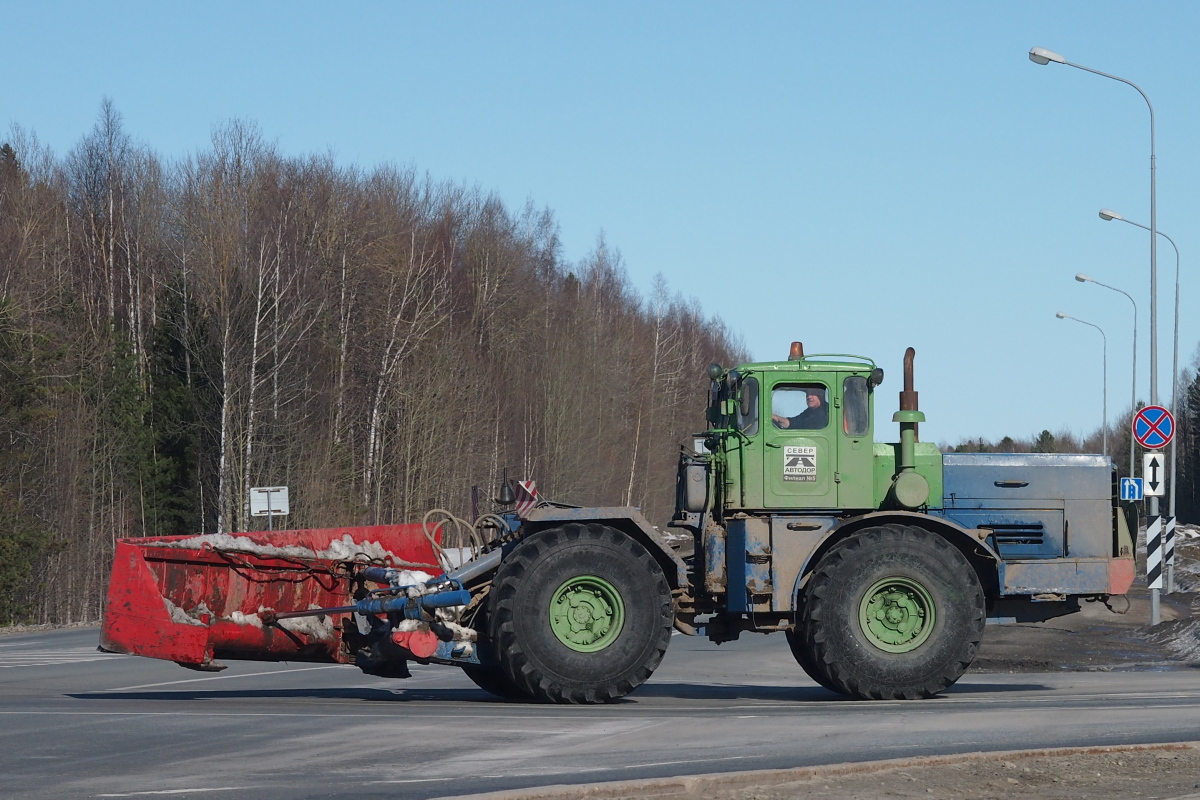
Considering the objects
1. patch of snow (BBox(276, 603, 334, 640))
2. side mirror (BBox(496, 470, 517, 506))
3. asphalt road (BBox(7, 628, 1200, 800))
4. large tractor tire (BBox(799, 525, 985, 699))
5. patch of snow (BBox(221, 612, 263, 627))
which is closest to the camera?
asphalt road (BBox(7, 628, 1200, 800))

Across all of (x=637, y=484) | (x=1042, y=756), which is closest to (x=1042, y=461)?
(x=1042, y=756)

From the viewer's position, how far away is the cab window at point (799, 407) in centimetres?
1268

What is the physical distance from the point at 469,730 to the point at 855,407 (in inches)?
179

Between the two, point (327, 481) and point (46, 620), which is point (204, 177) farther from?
point (46, 620)

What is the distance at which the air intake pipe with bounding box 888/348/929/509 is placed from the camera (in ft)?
40.9

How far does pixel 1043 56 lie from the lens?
2495 centimetres

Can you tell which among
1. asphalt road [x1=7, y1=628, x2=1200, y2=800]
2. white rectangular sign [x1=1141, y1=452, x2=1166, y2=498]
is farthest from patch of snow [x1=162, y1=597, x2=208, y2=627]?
white rectangular sign [x1=1141, y1=452, x2=1166, y2=498]

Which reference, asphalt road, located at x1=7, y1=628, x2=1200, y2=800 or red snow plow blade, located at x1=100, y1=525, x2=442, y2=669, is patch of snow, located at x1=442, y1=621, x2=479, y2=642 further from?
red snow plow blade, located at x1=100, y1=525, x2=442, y2=669

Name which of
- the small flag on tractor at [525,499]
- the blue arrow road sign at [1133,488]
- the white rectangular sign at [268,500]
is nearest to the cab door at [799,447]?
the small flag on tractor at [525,499]

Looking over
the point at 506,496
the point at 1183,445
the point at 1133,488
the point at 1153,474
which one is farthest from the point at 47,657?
the point at 1183,445

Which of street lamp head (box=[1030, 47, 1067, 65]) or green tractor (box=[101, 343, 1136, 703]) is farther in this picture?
street lamp head (box=[1030, 47, 1067, 65])

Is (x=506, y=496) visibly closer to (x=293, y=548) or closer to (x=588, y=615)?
(x=588, y=615)

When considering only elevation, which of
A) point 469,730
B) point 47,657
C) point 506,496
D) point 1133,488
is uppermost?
point 506,496

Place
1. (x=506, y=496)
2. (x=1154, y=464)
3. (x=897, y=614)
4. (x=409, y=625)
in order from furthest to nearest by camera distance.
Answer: (x=1154, y=464) → (x=506, y=496) → (x=897, y=614) → (x=409, y=625)
